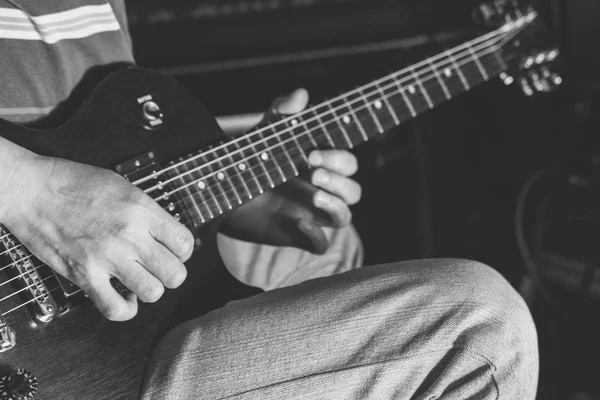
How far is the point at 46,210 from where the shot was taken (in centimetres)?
67

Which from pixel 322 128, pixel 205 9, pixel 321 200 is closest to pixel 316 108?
pixel 322 128

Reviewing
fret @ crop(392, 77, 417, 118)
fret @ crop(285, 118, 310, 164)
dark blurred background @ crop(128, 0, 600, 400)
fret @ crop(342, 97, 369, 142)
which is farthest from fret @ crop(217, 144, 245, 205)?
dark blurred background @ crop(128, 0, 600, 400)

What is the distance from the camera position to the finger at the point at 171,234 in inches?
27.3

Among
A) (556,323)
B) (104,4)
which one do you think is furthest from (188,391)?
(556,323)

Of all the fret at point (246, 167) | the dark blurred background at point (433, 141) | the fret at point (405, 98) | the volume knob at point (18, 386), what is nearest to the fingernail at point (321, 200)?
the fret at point (246, 167)

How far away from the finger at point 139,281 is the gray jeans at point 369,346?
0.06 meters

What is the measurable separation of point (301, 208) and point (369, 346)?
0.37 meters

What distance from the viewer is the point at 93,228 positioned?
26.6 inches

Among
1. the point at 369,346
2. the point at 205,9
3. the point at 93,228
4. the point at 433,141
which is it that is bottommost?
the point at 433,141

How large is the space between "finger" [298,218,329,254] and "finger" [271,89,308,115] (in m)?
0.17

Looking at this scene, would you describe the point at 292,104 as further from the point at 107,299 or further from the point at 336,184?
the point at 107,299

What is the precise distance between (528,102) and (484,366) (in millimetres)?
1004

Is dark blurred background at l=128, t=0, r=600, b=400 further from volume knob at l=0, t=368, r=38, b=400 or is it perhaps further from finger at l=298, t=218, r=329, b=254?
volume knob at l=0, t=368, r=38, b=400

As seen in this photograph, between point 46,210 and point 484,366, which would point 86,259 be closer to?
point 46,210
